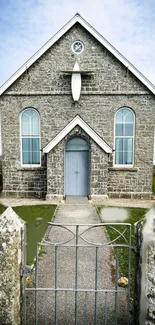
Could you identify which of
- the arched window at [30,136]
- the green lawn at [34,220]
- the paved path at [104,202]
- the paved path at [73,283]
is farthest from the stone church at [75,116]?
the paved path at [73,283]

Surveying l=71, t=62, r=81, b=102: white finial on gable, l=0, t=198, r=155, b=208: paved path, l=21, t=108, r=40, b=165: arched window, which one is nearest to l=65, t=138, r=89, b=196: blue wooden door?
l=0, t=198, r=155, b=208: paved path

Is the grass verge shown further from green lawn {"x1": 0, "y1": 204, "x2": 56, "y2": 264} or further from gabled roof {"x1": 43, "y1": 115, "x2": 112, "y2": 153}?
gabled roof {"x1": 43, "y1": 115, "x2": 112, "y2": 153}

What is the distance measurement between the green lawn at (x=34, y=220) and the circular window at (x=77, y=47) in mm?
8212

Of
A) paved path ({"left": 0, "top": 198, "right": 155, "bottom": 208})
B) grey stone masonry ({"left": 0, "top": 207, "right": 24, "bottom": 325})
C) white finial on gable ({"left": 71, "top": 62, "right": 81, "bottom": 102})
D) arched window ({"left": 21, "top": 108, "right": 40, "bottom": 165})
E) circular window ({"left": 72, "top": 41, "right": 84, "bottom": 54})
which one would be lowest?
paved path ({"left": 0, "top": 198, "right": 155, "bottom": 208})

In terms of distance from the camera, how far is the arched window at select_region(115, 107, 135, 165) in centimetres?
1159

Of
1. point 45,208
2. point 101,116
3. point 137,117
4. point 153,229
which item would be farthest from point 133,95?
point 153,229

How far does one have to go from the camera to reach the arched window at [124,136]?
38.0 ft

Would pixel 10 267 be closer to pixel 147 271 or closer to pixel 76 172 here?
pixel 147 271

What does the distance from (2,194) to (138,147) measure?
26.8 ft

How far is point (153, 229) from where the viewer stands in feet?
7.87

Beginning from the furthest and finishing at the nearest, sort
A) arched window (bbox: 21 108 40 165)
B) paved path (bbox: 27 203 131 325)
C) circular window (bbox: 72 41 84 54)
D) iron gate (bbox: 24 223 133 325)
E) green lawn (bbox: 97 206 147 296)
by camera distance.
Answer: arched window (bbox: 21 108 40 165), circular window (bbox: 72 41 84 54), green lawn (bbox: 97 206 147 296), paved path (bbox: 27 203 131 325), iron gate (bbox: 24 223 133 325)

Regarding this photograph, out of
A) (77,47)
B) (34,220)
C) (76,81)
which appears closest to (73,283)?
(34,220)

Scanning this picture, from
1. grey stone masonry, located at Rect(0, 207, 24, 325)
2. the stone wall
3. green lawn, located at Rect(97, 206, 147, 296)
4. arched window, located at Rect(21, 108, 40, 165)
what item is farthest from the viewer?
arched window, located at Rect(21, 108, 40, 165)

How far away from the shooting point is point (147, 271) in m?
2.42
